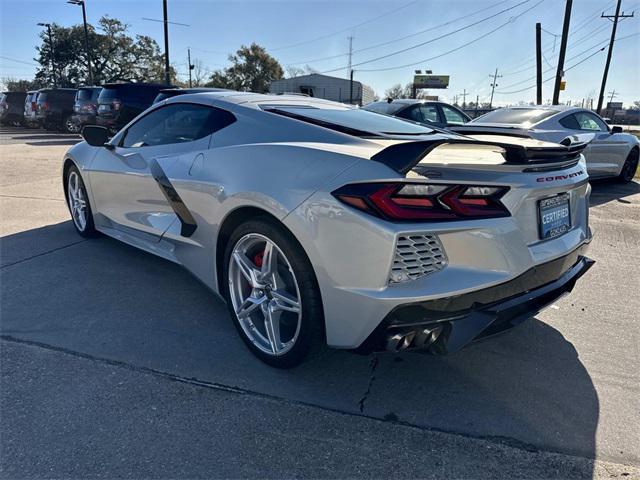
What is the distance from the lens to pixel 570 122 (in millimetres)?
8117

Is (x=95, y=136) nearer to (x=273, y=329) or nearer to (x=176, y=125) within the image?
(x=176, y=125)

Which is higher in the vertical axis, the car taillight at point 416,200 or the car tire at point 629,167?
the car taillight at point 416,200

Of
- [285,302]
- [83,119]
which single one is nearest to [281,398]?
[285,302]

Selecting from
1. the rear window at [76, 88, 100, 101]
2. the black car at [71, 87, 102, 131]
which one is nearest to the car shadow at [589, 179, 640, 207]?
the black car at [71, 87, 102, 131]

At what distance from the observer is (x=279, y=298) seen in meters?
2.67

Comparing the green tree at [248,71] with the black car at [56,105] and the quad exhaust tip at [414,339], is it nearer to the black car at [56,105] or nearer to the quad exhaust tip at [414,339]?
the black car at [56,105]

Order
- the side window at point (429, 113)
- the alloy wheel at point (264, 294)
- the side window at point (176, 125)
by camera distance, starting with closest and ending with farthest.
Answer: the alloy wheel at point (264, 294)
the side window at point (176, 125)
the side window at point (429, 113)

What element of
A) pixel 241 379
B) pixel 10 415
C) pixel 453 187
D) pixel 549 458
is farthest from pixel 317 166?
pixel 10 415

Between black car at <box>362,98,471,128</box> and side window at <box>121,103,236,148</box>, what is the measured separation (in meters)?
6.44

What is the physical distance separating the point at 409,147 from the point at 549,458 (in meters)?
1.51

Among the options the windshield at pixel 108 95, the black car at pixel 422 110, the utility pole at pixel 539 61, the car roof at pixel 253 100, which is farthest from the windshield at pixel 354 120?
the utility pole at pixel 539 61

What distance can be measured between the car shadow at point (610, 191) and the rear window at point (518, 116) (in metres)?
1.63

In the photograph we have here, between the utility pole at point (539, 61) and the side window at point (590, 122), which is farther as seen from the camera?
the utility pole at point (539, 61)

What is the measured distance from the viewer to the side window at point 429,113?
34.3ft
